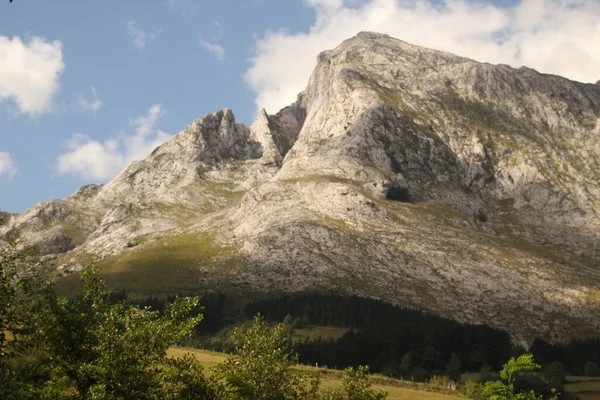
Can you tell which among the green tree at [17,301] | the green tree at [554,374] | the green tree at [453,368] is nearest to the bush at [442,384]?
the green tree at [453,368]

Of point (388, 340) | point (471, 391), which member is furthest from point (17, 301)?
point (388, 340)

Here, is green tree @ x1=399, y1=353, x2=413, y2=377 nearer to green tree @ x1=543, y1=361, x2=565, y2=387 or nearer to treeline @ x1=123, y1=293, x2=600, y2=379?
treeline @ x1=123, y1=293, x2=600, y2=379

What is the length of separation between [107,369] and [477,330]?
471 ft

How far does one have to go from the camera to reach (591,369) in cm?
14612

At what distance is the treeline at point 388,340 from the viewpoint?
14112 centimetres

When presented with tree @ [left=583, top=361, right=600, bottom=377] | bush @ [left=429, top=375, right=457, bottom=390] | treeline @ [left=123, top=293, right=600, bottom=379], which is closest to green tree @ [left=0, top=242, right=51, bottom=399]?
bush @ [left=429, top=375, right=457, bottom=390]

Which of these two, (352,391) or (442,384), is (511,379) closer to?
(352,391)

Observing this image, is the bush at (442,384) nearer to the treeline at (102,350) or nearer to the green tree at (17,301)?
the treeline at (102,350)

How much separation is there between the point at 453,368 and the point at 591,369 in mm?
44007

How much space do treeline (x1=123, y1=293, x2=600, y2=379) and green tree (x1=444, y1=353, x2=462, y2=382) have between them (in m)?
0.63

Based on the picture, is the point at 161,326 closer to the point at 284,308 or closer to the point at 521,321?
the point at 284,308

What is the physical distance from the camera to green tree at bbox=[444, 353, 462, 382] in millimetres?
126863

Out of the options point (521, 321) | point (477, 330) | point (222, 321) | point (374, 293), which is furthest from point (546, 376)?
point (222, 321)

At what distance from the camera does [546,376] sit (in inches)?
4993
